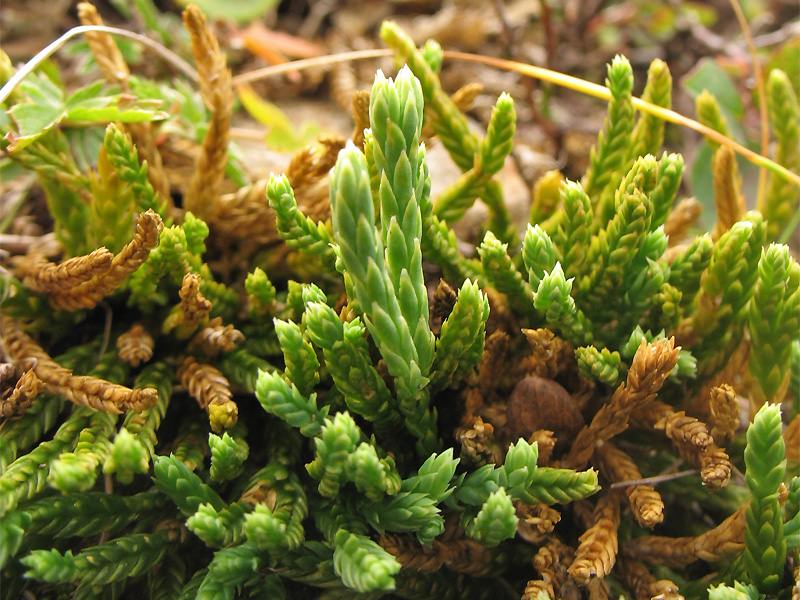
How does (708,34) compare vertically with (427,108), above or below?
above

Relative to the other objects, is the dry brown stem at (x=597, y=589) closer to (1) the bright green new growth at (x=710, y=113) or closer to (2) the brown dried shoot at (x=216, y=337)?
(2) the brown dried shoot at (x=216, y=337)

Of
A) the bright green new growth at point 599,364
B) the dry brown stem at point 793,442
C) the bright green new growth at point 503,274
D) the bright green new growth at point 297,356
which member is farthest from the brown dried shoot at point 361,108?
the dry brown stem at point 793,442

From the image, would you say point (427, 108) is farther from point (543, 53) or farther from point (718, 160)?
point (543, 53)

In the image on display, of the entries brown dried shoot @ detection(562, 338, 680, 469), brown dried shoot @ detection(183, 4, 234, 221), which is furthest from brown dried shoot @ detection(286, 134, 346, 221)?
brown dried shoot @ detection(562, 338, 680, 469)

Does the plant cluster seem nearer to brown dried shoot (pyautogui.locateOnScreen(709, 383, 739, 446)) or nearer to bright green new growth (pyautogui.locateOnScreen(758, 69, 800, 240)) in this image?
brown dried shoot (pyautogui.locateOnScreen(709, 383, 739, 446))

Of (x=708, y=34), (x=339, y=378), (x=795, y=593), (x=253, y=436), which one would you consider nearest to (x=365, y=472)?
(x=339, y=378)

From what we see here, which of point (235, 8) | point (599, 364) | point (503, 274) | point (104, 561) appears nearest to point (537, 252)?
point (503, 274)
